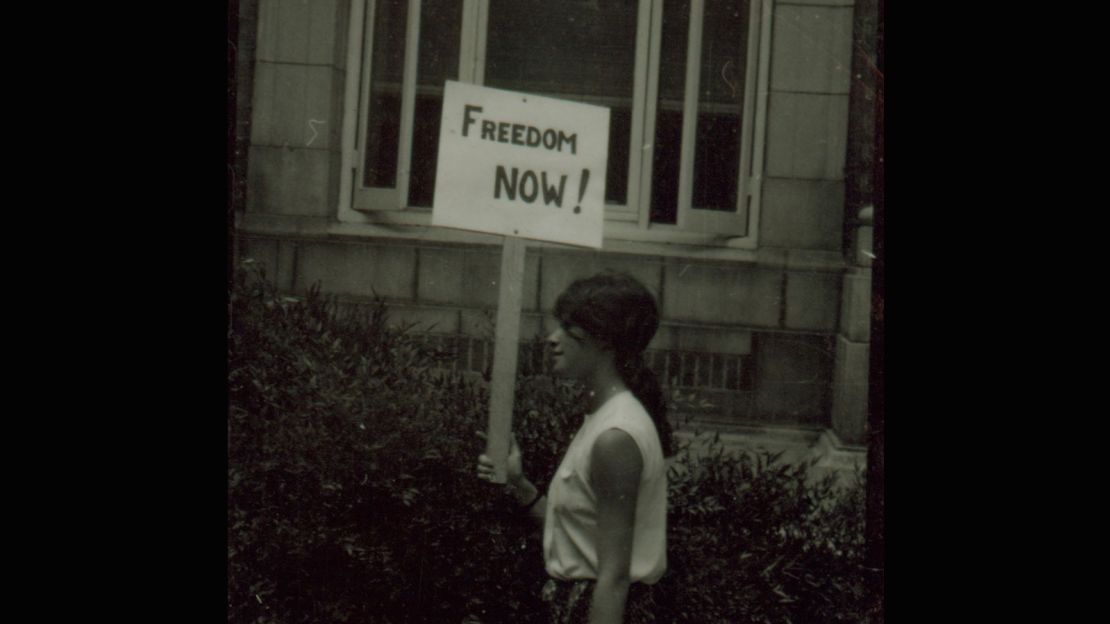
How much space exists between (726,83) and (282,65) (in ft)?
5.61

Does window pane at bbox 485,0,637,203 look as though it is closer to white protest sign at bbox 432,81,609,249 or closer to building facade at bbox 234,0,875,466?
building facade at bbox 234,0,875,466

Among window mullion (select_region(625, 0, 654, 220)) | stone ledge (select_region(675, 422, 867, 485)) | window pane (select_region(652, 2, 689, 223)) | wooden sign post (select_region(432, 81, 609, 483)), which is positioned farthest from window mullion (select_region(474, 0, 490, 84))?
stone ledge (select_region(675, 422, 867, 485))

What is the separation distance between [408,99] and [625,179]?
907mm

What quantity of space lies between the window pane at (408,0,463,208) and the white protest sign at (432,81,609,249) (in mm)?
426

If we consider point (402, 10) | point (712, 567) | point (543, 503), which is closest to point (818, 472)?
point (712, 567)

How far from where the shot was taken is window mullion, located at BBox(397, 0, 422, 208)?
404 centimetres

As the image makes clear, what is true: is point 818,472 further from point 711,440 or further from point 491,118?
point 491,118

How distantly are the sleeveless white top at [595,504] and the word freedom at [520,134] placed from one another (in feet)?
3.35

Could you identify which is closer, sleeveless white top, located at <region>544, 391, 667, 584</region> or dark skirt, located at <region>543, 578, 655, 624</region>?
sleeveless white top, located at <region>544, 391, 667, 584</region>

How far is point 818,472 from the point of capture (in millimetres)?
3992

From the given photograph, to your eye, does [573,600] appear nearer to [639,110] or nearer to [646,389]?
[646,389]

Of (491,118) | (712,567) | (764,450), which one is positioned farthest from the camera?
(764,450)

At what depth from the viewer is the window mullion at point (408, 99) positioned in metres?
4.04

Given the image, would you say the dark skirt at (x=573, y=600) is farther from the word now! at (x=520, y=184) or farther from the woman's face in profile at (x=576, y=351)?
the word now! at (x=520, y=184)
